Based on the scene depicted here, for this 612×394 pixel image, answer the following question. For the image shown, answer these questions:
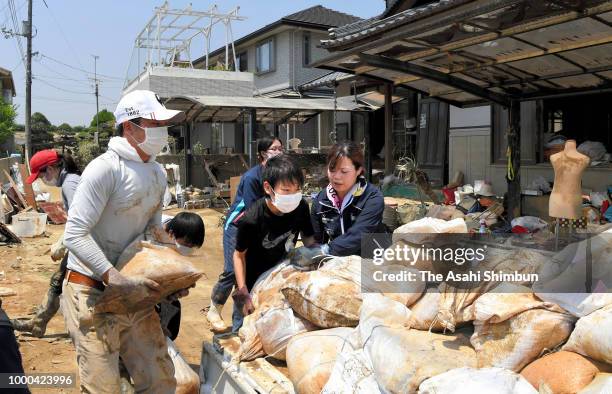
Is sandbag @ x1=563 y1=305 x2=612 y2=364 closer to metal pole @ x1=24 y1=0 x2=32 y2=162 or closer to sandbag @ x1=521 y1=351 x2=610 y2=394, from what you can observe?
sandbag @ x1=521 y1=351 x2=610 y2=394

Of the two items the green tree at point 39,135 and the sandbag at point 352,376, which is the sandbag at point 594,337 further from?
the green tree at point 39,135

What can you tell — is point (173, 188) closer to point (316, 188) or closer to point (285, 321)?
point (316, 188)

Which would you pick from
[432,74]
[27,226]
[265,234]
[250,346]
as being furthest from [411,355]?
[27,226]

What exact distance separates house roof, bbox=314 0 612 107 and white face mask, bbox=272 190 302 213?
2206 millimetres

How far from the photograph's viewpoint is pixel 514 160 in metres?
6.16

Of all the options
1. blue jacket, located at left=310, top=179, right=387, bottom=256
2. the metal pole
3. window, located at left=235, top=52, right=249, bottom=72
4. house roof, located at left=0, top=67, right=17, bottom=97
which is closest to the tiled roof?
window, located at left=235, top=52, right=249, bottom=72

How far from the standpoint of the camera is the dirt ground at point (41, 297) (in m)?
4.25

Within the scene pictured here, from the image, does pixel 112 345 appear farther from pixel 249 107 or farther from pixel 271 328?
pixel 249 107

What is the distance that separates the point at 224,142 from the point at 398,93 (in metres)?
13.2

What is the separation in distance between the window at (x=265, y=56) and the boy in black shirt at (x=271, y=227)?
62.9 ft

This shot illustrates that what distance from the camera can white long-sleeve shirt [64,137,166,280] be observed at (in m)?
2.28

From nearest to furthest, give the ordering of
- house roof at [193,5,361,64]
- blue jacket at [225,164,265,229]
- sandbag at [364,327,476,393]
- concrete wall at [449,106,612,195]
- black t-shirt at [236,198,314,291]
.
Answer: sandbag at [364,327,476,393] < black t-shirt at [236,198,314,291] < blue jacket at [225,164,265,229] < concrete wall at [449,106,612,195] < house roof at [193,5,361,64]

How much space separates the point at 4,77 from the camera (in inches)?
1353

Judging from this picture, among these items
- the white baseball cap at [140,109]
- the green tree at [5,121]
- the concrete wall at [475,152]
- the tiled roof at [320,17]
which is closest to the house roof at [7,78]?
the green tree at [5,121]
